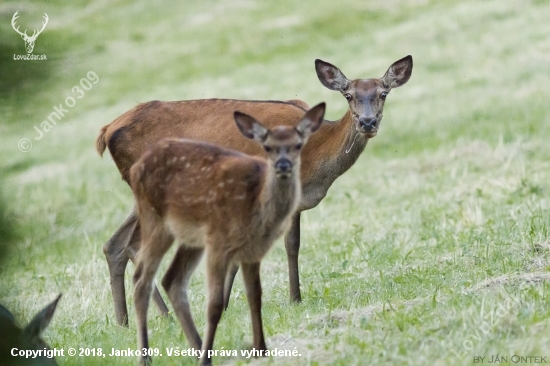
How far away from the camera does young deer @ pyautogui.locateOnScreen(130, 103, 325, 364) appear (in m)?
5.76

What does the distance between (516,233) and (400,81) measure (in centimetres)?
182

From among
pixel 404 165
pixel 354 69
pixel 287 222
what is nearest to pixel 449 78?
pixel 354 69

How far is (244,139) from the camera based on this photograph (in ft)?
28.9

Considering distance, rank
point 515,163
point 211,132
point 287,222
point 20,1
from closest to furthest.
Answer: point 20,1 < point 287,222 < point 211,132 < point 515,163

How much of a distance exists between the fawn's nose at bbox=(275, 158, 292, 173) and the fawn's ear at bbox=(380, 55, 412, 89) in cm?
354

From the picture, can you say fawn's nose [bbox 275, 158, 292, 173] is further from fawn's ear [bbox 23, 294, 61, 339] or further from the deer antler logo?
the deer antler logo

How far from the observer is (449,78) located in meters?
23.6

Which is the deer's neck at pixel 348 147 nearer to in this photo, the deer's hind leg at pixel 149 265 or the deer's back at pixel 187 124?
the deer's back at pixel 187 124

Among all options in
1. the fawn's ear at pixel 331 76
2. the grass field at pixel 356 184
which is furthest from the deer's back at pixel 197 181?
the fawn's ear at pixel 331 76

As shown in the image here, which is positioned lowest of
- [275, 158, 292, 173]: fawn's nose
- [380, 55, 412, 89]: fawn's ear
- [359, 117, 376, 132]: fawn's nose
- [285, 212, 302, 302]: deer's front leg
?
[285, 212, 302, 302]: deer's front leg

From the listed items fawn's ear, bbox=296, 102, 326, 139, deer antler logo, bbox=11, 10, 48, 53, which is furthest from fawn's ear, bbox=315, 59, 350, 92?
deer antler logo, bbox=11, 10, 48, 53

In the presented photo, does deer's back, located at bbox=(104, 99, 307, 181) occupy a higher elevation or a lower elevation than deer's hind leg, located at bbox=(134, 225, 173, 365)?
higher

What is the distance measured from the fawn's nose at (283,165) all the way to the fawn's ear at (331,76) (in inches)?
134

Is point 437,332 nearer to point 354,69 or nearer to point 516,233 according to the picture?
point 516,233
